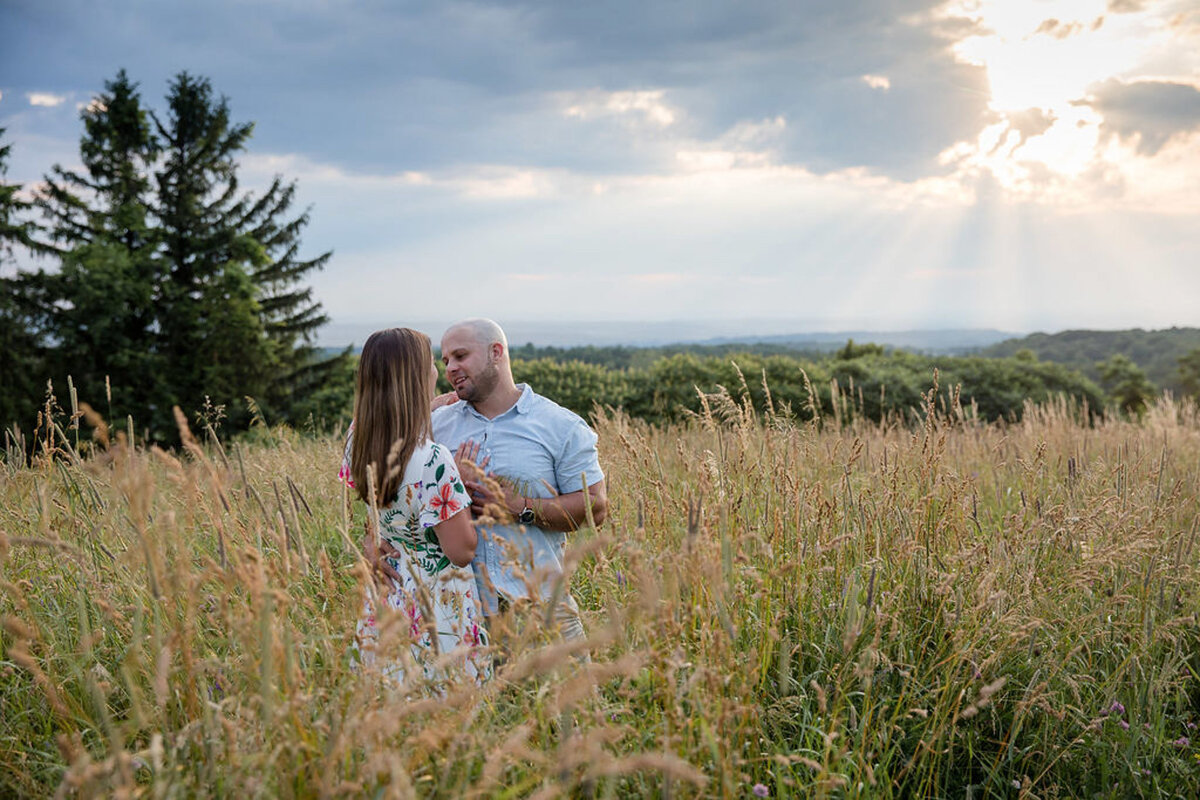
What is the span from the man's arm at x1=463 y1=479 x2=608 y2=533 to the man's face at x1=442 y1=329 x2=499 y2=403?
0.50 meters

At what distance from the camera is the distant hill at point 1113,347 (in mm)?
37062

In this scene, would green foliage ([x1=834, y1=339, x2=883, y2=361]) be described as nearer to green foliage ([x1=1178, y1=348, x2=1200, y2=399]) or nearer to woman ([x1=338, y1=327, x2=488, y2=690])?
green foliage ([x1=1178, y1=348, x2=1200, y2=399])

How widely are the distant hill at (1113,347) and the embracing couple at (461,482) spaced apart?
→ 3722 centimetres

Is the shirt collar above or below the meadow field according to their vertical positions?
above

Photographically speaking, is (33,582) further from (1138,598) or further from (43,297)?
(43,297)

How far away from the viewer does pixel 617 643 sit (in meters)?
2.33

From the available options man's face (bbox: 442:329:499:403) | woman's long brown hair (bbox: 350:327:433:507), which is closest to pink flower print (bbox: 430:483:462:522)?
woman's long brown hair (bbox: 350:327:433:507)

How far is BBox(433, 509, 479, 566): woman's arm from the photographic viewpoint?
263 centimetres

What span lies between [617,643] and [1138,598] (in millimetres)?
2413

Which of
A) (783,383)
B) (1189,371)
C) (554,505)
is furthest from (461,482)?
(1189,371)

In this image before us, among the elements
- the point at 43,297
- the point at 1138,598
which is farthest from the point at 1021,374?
the point at 43,297

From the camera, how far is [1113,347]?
143 ft

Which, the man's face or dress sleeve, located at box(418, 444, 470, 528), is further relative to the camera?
the man's face

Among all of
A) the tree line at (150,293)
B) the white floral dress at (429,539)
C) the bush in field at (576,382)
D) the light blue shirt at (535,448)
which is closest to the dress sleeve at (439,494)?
the white floral dress at (429,539)
